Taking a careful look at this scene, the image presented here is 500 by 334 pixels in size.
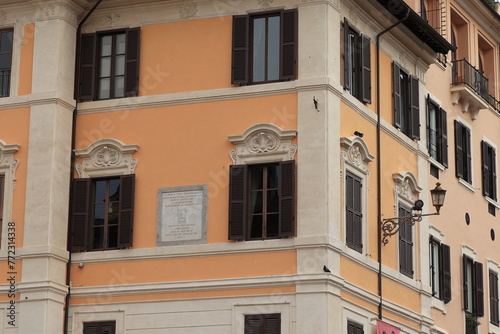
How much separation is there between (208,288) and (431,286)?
811 cm

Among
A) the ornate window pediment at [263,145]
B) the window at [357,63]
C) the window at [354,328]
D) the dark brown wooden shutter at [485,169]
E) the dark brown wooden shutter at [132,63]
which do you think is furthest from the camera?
the dark brown wooden shutter at [485,169]

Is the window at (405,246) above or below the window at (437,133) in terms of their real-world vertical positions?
below

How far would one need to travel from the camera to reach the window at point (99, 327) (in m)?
31.6

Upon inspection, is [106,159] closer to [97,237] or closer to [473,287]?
[97,237]

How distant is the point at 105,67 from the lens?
33.5m

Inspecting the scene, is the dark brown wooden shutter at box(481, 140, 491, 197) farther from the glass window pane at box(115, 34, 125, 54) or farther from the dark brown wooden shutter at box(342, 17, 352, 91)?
the glass window pane at box(115, 34, 125, 54)

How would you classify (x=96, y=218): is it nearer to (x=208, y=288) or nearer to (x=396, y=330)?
(x=208, y=288)

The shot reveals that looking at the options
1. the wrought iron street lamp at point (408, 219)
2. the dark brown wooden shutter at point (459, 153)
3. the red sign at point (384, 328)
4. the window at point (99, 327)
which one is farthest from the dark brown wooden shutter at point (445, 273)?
the window at point (99, 327)

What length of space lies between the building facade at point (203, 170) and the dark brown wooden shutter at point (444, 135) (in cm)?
389

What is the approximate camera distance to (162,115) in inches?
1281

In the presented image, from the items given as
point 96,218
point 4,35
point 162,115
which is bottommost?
point 96,218

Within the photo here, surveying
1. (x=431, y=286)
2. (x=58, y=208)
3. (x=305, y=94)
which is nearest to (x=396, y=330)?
(x=431, y=286)

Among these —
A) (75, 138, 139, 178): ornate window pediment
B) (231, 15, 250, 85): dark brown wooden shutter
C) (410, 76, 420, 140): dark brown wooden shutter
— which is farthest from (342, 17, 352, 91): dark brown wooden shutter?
(75, 138, 139, 178): ornate window pediment

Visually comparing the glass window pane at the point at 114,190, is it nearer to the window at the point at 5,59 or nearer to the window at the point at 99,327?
the window at the point at 99,327
